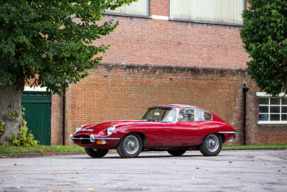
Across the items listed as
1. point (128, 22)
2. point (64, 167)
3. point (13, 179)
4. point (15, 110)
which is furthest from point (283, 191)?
point (128, 22)

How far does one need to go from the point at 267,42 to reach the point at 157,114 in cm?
982

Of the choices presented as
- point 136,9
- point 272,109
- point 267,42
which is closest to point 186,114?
point 267,42

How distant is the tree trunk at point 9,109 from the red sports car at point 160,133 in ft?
11.1

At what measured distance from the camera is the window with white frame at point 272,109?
1105 inches

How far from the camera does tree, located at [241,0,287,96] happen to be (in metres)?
24.5

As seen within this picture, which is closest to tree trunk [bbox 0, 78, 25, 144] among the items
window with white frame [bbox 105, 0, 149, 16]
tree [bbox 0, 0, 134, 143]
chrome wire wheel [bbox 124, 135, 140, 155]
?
tree [bbox 0, 0, 134, 143]

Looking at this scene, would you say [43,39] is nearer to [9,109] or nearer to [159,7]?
[9,109]

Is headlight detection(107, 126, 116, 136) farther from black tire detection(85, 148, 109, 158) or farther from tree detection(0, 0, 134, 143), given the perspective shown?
tree detection(0, 0, 134, 143)

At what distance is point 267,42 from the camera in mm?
24562

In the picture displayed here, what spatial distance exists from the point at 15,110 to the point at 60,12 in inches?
148

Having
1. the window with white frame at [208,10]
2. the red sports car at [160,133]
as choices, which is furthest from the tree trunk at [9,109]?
the window with white frame at [208,10]

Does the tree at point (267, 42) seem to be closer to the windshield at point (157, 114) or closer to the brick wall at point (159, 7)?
the brick wall at point (159, 7)

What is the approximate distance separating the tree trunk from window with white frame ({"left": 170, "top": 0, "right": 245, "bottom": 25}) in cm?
1613

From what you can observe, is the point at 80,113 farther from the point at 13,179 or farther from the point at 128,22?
the point at 13,179
